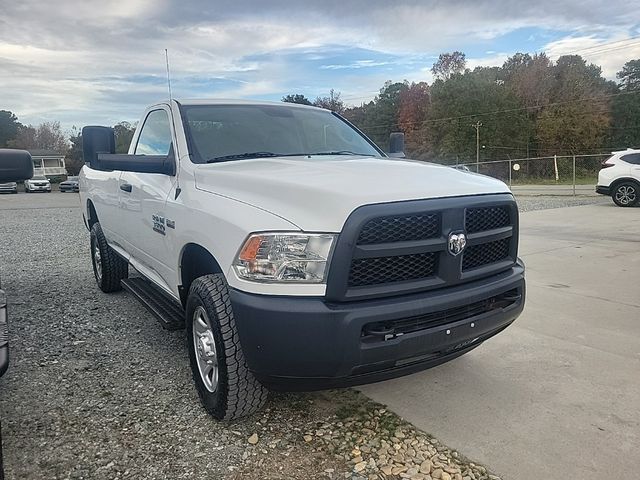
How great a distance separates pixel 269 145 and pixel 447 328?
76.2 inches

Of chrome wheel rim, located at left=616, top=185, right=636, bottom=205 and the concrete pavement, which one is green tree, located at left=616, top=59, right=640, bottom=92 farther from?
the concrete pavement

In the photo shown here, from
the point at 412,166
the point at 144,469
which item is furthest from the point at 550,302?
Answer: the point at 144,469

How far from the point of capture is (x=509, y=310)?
3.05 m

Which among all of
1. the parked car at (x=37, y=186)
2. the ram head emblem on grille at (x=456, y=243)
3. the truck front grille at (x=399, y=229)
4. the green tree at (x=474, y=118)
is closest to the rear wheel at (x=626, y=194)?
the ram head emblem on grille at (x=456, y=243)

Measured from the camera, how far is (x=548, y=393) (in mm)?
3320

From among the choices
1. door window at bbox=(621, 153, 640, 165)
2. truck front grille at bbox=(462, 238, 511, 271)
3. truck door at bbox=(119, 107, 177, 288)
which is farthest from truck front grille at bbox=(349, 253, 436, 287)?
door window at bbox=(621, 153, 640, 165)

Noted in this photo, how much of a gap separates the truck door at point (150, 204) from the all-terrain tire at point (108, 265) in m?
0.97

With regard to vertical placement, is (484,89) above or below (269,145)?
above

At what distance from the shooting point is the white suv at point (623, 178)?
14.3 m

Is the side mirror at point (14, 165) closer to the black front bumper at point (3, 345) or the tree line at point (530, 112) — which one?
the black front bumper at point (3, 345)

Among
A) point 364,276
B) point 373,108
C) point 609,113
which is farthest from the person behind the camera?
point 373,108

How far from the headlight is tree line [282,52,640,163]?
173ft

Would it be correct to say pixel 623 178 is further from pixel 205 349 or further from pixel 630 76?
→ pixel 630 76

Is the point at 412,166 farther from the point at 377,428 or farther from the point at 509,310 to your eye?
the point at 377,428
